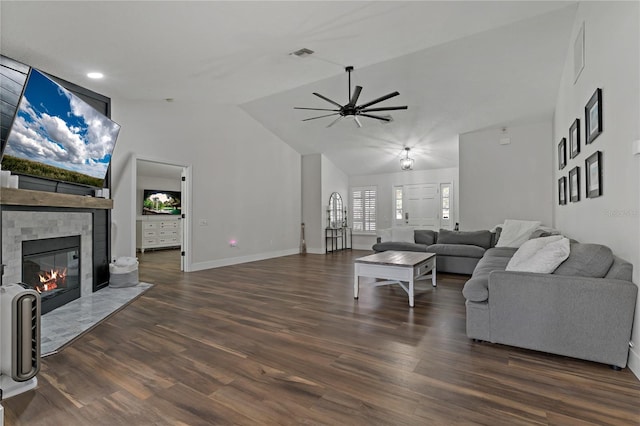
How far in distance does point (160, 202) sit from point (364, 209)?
6.47 m

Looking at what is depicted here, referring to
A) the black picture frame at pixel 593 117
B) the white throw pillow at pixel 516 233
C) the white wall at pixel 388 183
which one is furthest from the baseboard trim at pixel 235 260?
the black picture frame at pixel 593 117

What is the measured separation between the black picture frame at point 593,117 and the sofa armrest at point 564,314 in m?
1.61

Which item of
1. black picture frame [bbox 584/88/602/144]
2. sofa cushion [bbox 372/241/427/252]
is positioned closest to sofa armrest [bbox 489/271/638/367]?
black picture frame [bbox 584/88/602/144]

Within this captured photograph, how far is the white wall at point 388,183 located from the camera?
9398 millimetres

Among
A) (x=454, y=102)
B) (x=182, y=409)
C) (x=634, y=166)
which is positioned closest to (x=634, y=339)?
(x=634, y=166)

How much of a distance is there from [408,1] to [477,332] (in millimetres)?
3244

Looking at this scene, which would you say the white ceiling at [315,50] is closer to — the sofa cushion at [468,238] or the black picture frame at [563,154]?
the black picture frame at [563,154]

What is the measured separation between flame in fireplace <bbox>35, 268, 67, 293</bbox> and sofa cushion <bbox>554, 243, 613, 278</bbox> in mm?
5106

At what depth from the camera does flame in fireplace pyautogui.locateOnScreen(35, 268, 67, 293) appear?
3661mm

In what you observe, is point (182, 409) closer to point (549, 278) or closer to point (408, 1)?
point (549, 278)

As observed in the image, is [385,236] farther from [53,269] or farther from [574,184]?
[53,269]

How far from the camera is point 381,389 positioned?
2.05m

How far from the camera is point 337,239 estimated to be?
33.4 ft

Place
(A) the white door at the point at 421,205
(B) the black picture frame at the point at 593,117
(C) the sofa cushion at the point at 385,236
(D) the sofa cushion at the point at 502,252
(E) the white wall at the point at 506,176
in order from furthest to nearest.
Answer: (A) the white door at the point at 421,205 < (C) the sofa cushion at the point at 385,236 < (E) the white wall at the point at 506,176 < (D) the sofa cushion at the point at 502,252 < (B) the black picture frame at the point at 593,117
